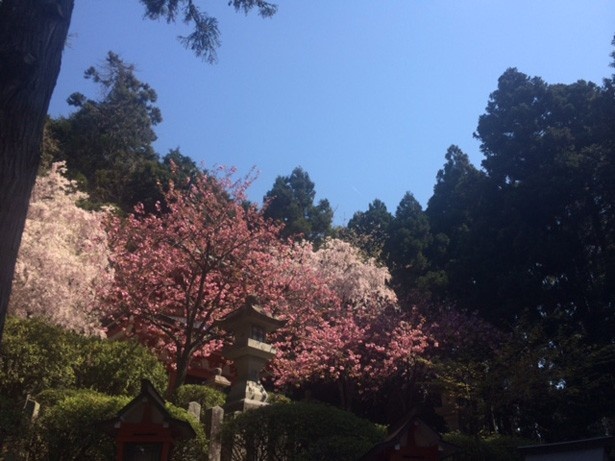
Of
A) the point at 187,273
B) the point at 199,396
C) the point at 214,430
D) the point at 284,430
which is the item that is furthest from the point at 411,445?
the point at 187,273

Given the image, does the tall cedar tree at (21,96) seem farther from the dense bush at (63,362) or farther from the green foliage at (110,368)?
the green foliage at (110,368)

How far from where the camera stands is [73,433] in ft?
24.0

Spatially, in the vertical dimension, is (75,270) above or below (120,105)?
below

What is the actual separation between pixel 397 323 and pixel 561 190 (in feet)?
19.5

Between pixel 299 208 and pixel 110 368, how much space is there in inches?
840

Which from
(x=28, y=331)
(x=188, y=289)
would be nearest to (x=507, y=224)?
(x=188, y=289)

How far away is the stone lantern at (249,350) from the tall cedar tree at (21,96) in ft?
21.1

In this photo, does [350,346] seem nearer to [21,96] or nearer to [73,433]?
[73,433]

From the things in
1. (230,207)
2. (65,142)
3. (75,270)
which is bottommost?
(75,270)

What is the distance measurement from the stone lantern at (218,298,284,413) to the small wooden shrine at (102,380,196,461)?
3370 mm

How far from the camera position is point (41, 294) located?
1454cm

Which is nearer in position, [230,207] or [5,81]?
[5,81]

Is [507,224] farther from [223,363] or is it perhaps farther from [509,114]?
[223,363]

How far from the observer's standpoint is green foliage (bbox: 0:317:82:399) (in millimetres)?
9844
